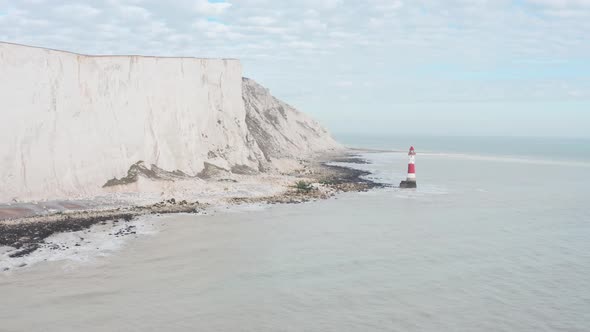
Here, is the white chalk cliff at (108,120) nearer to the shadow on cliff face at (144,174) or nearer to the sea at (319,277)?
the shadow on cliff face at (144,174)

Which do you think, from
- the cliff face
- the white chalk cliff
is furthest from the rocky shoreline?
the cliff face

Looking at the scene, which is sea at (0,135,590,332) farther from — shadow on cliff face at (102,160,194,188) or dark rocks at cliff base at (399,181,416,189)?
dark rocks at cliff base at (399,181,416,189)

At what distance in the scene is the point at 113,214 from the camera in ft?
51.4

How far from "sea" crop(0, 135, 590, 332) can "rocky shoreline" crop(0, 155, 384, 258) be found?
94 cm

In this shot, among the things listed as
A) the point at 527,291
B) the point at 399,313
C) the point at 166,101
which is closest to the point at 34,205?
the point at 166,101

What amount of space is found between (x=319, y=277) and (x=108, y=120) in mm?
11481

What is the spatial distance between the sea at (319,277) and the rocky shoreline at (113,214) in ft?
3.07

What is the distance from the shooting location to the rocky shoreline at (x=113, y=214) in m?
12.4

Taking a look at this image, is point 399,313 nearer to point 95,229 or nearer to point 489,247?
point 489,247

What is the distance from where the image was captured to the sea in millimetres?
8445

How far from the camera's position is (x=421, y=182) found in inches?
1154

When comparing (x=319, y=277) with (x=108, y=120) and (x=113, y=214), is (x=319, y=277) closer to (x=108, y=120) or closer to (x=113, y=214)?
(x=113, y=214)

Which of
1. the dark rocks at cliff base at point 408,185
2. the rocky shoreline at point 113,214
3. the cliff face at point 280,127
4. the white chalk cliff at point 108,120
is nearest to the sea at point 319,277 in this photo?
the rocky shoreline at point 113,214

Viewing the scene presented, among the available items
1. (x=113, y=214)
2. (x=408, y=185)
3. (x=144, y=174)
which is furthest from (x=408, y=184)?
(x=113, y=214)
